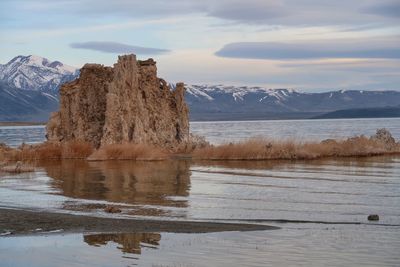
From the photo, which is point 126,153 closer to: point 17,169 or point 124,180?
point 17,169

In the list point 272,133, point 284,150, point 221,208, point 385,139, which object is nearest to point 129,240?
point 221,208

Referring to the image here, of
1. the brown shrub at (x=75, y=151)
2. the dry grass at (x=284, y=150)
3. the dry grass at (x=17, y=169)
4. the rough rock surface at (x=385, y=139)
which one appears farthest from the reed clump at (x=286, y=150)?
the dry grass at (x=17, y=169)

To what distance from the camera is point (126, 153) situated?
152 ft

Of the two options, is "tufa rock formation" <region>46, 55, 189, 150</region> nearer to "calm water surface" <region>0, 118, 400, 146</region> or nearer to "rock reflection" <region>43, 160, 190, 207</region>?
"rock reflection" <region>43, 160, 190, 207</region>

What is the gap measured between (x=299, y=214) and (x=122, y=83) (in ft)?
98.7

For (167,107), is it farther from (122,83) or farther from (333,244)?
(333,244)

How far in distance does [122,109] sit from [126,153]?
405cm

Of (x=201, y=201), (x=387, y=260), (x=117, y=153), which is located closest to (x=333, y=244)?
(x=387, y=260)

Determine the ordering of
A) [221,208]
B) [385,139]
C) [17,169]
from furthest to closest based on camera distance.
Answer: [385,139], [17,169], [221,208]

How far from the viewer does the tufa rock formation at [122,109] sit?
161 feet

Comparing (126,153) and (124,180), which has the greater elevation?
(126,153)

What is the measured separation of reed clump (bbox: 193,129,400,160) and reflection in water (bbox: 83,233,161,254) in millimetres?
29338

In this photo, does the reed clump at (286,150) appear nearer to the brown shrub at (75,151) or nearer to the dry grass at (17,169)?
the brown shrub at (75,151)

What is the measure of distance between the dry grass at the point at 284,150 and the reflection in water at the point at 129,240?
2935 centimetres
